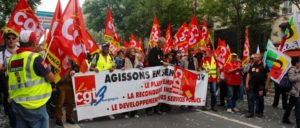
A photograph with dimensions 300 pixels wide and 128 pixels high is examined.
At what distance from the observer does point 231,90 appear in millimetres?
10664

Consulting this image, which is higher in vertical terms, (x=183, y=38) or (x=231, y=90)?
(x=183, y=38)

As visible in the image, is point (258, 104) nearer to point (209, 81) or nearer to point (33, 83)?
point (209, 81)

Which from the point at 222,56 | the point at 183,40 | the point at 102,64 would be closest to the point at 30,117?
the point at 102,64

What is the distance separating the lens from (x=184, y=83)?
33.8 feet

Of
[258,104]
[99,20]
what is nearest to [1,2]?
[258,104]

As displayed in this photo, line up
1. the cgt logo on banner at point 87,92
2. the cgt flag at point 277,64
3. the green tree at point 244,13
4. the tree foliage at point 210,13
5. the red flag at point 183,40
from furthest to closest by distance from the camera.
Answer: the tree foliage at point 210,13, the green tree at point 244,13, the red flag at point 183,40, the cgt flag at point 277,64, the cgt logo on banner at point 87,92

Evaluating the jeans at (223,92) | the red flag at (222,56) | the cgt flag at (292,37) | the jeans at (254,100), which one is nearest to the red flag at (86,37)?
the jeans at (254,100)

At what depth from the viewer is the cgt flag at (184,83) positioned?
10211 millimetres

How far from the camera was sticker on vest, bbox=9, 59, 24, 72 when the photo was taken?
4.88 m

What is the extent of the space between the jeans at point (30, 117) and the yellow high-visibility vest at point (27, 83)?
0.07 m

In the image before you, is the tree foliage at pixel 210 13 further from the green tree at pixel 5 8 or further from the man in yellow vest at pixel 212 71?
the man in yellow vest at pixel 212 71

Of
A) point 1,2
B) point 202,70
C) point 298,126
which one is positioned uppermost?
point 1,2

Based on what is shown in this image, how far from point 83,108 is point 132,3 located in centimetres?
5232

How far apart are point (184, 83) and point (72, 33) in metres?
3.82
